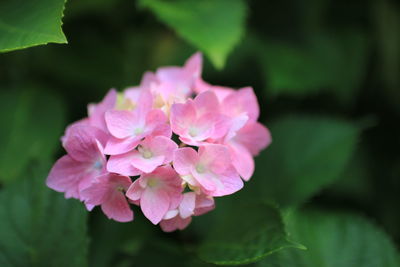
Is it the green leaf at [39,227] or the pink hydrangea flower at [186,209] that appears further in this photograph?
the green leaf at [39,227]

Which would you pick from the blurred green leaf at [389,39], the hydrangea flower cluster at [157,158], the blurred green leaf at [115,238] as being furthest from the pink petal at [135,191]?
the blurred green leaf at [389,39]

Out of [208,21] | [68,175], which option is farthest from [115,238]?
[208,21]

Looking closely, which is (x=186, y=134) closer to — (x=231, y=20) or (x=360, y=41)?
(x=231, y=20)

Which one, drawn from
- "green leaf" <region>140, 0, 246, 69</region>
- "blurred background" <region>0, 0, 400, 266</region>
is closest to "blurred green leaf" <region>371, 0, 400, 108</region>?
"blurred background" <region>0, 0, 400, 266</region>

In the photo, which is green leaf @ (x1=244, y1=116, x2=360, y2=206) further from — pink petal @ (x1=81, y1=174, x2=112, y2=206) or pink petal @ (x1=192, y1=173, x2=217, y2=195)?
pink petal @ (x1=81, y1=174, x2=112, y2=206)

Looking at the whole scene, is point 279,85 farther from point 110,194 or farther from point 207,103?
point 110,194

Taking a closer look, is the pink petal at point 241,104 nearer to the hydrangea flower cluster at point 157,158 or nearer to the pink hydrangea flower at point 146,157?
the hydrangea flower cluster at point 157,158

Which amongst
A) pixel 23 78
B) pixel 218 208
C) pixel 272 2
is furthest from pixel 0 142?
pixel 272 2
